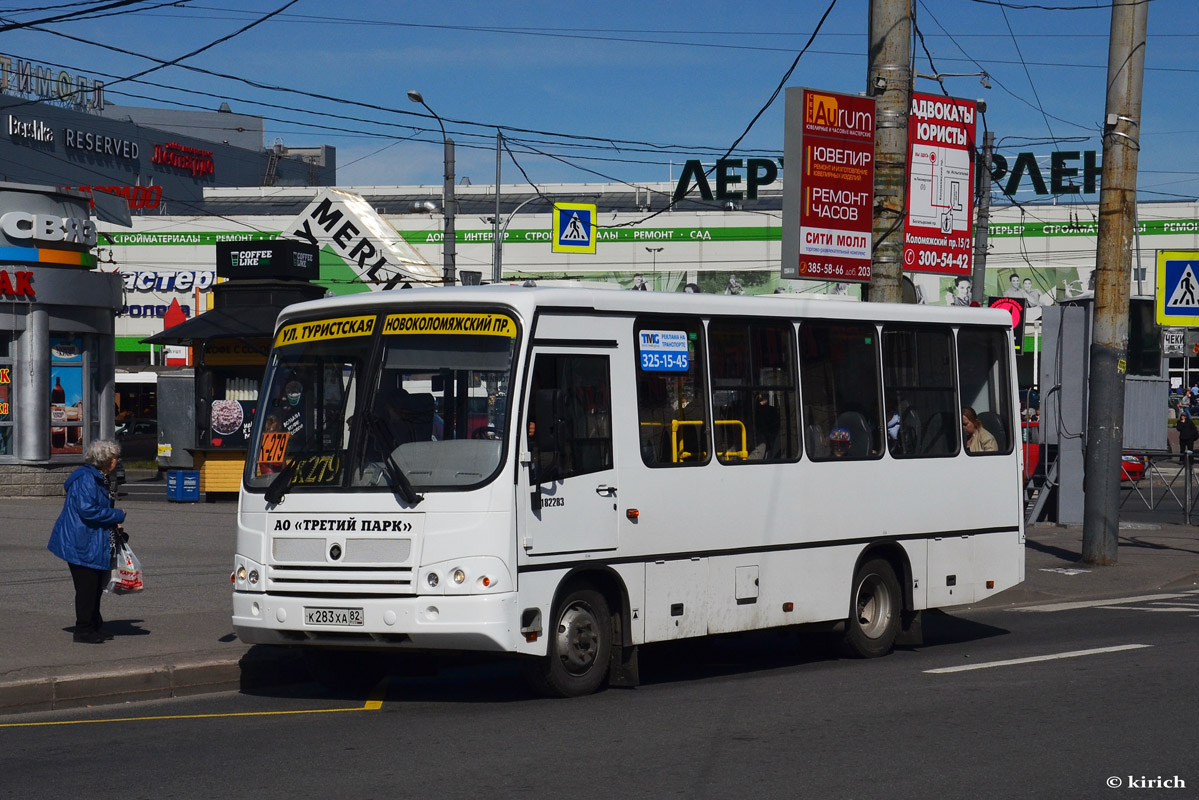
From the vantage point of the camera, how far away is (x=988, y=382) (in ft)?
42.2

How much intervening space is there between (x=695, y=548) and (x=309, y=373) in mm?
2838

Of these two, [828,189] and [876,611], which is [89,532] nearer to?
[876,611]

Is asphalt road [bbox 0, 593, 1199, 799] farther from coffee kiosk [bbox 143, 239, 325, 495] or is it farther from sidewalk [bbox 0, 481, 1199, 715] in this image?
coffee kiosk [bbox 143, 239, 325, 495]

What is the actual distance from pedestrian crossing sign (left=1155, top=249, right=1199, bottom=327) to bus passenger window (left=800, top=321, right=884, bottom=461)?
28.2 feet

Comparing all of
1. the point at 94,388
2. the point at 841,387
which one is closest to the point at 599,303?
the point at 841,387

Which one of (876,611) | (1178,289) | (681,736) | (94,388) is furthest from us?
(94,388)

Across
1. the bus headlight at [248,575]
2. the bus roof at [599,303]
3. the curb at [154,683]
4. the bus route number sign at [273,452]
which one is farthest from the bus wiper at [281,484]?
the curb at [154,683]

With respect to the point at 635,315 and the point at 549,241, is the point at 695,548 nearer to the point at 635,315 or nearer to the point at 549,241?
the point at 635,315

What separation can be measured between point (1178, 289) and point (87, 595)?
13.8 meters

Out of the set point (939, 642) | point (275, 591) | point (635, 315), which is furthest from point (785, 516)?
point (275, 591)

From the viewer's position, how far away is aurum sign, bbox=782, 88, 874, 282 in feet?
49.1

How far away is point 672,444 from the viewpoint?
1012 centimetres

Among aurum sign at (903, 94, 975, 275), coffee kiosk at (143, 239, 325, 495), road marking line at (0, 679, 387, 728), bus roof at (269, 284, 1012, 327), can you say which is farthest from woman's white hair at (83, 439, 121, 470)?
coffee kiosk at (143, 239, 325, 495)

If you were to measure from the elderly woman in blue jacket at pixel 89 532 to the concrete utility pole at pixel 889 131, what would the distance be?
7.83 metres
